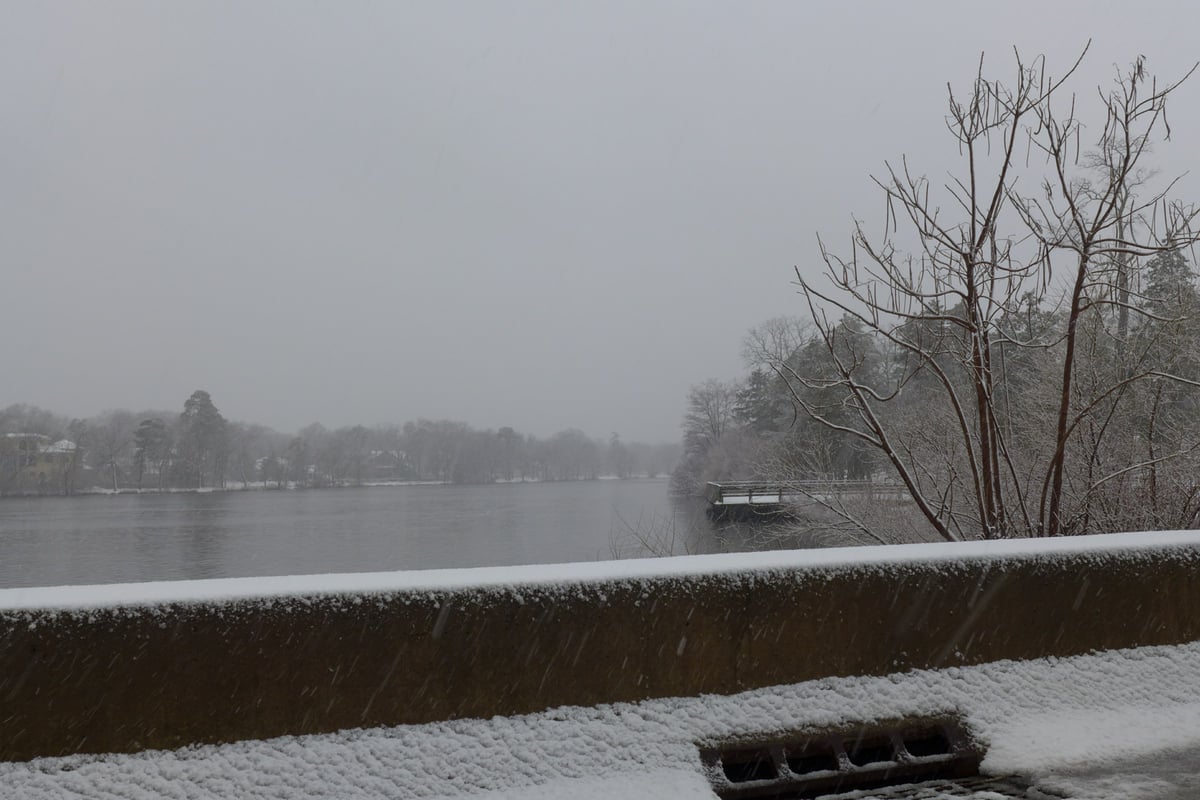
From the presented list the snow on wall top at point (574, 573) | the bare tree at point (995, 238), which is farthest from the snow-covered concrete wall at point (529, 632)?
the bare tree at point (995, 238)

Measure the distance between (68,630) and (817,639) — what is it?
363cm

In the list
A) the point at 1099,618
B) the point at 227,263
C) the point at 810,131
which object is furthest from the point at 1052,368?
the point at 227,263

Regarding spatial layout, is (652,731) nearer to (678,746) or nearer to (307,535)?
(678,746)

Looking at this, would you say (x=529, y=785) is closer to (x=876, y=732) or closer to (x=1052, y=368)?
(x=876, y=732)

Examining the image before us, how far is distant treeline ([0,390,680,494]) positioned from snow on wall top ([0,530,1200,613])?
192 feet

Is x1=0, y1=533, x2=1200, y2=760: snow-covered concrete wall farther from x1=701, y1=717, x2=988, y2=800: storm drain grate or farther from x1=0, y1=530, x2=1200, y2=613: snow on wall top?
x1=701, y1=717, x2=988, y2=800: storm drain grate

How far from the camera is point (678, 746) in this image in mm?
3938

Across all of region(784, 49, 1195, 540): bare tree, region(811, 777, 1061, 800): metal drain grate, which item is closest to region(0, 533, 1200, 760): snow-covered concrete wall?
region(811, 777, 1061, 800): metal drain grate

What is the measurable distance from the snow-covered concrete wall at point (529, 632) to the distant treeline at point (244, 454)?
58.6 meters

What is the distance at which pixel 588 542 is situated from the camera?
101ft

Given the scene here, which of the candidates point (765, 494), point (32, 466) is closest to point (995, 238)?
point (765, 494)

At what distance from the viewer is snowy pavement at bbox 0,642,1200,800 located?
3.47m

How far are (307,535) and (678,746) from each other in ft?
116

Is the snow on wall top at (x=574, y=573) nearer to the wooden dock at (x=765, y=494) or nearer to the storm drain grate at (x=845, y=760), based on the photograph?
the storm drain grate at (x=845, y=760)
